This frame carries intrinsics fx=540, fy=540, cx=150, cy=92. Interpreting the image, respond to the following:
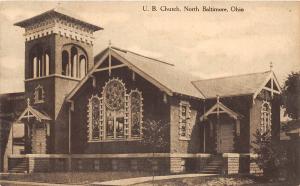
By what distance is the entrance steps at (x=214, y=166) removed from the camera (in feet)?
87.7

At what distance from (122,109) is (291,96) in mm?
8831

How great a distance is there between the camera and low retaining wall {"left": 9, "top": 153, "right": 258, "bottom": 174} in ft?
86.0

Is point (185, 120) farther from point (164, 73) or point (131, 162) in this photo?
point (131, 162)

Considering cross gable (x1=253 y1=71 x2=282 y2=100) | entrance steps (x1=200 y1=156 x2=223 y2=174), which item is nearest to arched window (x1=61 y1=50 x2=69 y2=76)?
entrance steps (x1=200 y1=156 x2=223 y2=174)

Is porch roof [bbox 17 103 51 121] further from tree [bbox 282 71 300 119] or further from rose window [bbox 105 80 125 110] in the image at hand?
tree [bbox 282 71 300 119]

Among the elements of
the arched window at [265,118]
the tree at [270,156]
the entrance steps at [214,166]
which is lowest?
the entrance steps at [214,166]

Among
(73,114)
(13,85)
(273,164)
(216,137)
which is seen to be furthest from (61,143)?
(273,164)

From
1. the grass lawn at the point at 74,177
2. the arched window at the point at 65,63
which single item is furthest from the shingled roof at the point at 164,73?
the arched window at the point at 65,63

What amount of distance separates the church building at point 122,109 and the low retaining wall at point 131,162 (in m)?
0.05

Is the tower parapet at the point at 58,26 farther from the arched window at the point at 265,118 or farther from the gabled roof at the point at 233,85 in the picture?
the arched window at the point at 265,118

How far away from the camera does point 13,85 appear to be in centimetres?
2839

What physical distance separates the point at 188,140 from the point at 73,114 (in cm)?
718

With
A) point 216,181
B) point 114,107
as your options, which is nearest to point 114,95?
point 114,107

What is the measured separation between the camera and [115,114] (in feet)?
94.4
